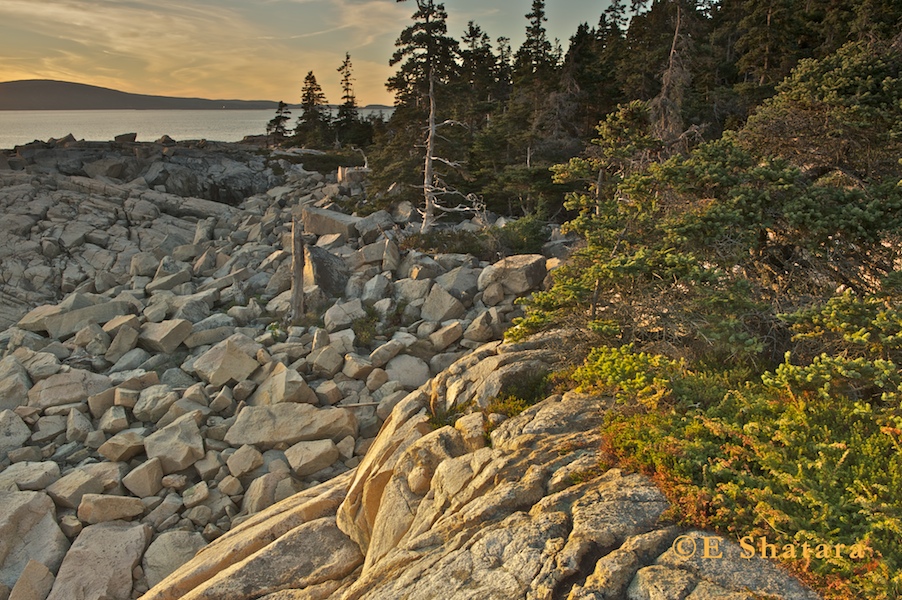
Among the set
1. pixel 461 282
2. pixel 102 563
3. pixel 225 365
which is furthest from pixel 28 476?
pixel 461 282

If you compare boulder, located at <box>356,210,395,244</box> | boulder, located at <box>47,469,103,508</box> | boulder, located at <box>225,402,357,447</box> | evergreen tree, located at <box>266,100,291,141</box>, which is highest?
evergreen tree, located at <box>266,100,291,141</box>

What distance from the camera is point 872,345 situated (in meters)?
7.29

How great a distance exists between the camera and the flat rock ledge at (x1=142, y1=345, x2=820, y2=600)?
4957 millimetres

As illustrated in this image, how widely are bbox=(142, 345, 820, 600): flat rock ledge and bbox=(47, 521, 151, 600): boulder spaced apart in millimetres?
1974

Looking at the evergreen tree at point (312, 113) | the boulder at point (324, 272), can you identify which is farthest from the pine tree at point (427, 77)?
the evergreen tree at point (312, 113)

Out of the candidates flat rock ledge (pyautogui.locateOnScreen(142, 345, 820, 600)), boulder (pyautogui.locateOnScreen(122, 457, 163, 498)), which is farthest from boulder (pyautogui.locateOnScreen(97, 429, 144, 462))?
flat rock ledge (pyautogui.locateOnScreen(142, 345, 820, 600))

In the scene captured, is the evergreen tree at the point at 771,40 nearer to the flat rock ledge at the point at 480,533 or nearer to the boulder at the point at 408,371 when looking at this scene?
the boulder at the point at 408,371

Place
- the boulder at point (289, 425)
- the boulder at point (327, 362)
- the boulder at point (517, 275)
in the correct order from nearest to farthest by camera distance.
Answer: the boulder at point (289, 425) < the boulder at point (327, 362) < the boulder at point (517, 275)

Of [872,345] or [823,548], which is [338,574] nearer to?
[823,548]

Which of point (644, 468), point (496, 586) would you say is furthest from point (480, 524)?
point (644, 468)

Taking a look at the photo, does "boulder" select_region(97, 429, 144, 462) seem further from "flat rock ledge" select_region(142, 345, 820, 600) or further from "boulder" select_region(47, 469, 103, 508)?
"flat rock ledge" select_region(142, 345, 820, 600)

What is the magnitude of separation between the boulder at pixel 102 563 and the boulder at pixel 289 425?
2.82 m

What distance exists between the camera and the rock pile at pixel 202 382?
35.9 ft

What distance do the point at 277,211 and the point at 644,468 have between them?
28.2m
